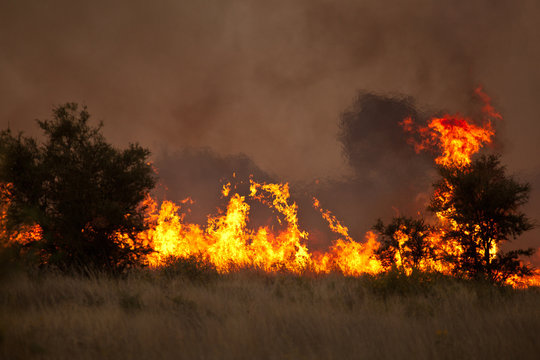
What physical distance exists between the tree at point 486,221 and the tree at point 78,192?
1268 cm

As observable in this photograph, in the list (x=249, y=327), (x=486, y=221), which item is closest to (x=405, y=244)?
(x=486, y=221)

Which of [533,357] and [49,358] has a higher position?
[49,358]

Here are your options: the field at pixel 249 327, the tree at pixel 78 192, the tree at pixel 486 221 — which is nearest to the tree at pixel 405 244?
the tree at pixel 486 221

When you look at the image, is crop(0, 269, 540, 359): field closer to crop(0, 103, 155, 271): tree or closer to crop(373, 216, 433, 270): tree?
crop(0, 103, 155, 271): tree

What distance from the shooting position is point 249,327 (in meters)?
7.07

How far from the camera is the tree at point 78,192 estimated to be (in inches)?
557

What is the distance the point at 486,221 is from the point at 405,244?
391cm

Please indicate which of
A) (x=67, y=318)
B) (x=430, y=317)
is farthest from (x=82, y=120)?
(x=430, y=317)

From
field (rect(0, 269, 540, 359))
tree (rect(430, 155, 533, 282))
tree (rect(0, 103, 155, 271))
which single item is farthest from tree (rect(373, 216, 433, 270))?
tree (rect(0, 103, 155, 271))

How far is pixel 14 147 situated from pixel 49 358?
1240 cm

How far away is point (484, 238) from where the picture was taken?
1389 centimetres

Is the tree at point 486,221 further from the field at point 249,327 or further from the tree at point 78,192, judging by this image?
the tree at point 78,192

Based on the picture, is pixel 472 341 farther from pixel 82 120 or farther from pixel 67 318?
pixel 82 120

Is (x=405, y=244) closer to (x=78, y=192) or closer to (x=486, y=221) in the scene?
(x=486, y=221)
